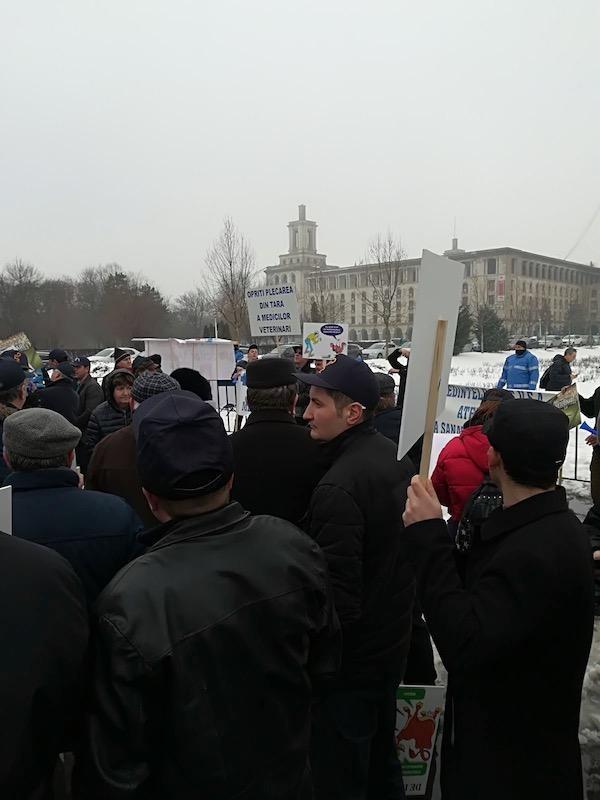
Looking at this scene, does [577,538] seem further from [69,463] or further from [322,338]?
[322,338]

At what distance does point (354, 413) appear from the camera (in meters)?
2.95

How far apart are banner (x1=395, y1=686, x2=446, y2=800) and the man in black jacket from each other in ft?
0.45

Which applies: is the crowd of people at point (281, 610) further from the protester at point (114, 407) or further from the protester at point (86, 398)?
the protester at point (86, 398)

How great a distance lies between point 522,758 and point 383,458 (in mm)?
1258

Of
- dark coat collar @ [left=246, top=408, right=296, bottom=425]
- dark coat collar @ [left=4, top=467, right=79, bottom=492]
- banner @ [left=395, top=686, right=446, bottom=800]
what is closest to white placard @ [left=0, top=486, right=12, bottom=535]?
dark coat collar @ [left=4, top=467, right=79, bottom=492]

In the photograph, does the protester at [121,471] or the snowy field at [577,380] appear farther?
the snowy field at [577,380]

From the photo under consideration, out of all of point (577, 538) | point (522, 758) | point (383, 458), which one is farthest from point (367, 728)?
point (577, 538)

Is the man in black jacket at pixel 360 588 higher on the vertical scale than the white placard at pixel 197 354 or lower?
lower

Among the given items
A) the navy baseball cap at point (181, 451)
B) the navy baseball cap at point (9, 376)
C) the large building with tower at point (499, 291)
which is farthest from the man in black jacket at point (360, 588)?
the large building with tower at point (499, 291)

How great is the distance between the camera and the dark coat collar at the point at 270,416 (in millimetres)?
3076

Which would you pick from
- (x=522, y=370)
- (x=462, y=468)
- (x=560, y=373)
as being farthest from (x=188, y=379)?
(x=560, y=373)

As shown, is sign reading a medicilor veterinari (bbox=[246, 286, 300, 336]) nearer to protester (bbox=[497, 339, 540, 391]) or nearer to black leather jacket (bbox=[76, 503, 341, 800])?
protester (bbox=[497, 339, 540, 391])

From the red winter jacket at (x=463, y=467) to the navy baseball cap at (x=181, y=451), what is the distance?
2.79m

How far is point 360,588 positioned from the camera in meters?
2.57
